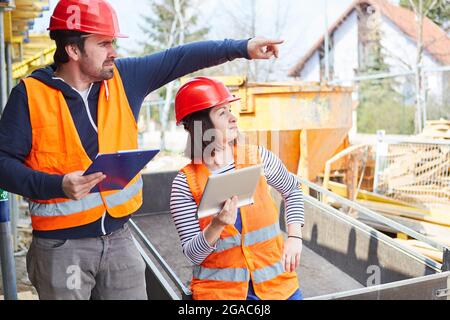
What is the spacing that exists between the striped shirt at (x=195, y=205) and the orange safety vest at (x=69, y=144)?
17 centimetres

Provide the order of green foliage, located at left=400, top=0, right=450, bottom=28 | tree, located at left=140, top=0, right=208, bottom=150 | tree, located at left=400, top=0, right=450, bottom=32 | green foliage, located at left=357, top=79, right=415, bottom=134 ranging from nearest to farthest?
tree, located at left=140, top=0, right=208, bottom=150
green foliage, located at left=400, top=0, right=450, bottom=28
tree, located at left=400, top=0, right=450, bottom=32
green foliage, located at left=357, top=79, right=415, bottom=134

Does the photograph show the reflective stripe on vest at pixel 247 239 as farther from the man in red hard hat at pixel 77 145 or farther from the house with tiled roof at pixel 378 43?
the house with tiled roof at pixel 378 43

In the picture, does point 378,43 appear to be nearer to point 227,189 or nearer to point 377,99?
point 377,99

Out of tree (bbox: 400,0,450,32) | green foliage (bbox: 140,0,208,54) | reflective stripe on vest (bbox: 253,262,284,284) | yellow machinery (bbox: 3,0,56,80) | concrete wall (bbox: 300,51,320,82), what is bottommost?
reflective stripe on vest (bbox: 253,262,284,284)

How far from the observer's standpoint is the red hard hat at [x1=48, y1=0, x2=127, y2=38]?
1.53 m

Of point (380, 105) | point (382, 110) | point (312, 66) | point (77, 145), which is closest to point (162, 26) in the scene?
point (312, 66)

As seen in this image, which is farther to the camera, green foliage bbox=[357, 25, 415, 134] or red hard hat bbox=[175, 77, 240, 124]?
green foliage bbox=[357, 25, 415, 134]

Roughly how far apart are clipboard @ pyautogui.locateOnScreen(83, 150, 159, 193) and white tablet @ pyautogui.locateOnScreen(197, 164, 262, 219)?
7.7 inches

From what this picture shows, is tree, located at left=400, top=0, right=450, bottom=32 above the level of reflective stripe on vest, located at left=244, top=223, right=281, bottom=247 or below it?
above

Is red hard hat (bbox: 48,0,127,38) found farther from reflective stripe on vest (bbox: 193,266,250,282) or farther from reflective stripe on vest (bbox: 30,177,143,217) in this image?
reflective stripe on vest (bbox: 193,266,250,282)

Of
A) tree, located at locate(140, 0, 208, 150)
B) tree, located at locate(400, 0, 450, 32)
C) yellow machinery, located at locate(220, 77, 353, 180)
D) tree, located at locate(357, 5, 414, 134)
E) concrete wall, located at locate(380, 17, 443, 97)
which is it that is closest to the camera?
yellow machinery, located at locate(220, 77, 353, 180)

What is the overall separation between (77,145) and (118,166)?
0.20 metres

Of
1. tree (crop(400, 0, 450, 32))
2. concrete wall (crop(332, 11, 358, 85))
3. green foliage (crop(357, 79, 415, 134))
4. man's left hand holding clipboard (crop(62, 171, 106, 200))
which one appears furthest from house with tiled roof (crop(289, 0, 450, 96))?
man's left hand holding clipboard (crop(62, 171, 106, 200))
